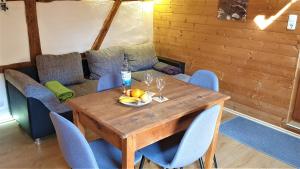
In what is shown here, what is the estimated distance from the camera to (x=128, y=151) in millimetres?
1671

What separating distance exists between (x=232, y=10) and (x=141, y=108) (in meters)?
2.20

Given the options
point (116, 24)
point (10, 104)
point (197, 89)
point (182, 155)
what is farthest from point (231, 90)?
point (10, 104)

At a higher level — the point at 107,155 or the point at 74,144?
the point at 74,144

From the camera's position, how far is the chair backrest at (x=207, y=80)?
253 centimetres

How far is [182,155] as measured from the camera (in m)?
1.85

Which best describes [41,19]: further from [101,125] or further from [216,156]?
[216,156]

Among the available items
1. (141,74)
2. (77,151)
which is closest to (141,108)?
(77,151)

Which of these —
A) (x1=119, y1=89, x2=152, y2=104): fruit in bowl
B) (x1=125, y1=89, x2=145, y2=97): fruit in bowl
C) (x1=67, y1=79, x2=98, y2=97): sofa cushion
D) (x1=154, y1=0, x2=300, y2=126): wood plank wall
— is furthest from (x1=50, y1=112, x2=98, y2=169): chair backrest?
(x1=154, y1=0, x2=300, y2=126): wood plank wall

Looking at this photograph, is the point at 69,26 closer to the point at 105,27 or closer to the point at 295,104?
the point at 105,27

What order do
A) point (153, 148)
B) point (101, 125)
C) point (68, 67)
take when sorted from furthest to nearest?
point (68, 67)
point (153, 148)
point (101, 125)

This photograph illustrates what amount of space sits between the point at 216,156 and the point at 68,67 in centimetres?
202

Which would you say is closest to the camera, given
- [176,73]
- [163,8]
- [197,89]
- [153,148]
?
[153,148]

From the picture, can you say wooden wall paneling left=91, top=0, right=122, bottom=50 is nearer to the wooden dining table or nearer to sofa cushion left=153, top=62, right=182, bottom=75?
sofa cushion left=153, top=62, right=182, bottom=75

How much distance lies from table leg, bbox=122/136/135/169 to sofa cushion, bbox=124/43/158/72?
8.34 ft
